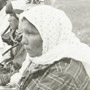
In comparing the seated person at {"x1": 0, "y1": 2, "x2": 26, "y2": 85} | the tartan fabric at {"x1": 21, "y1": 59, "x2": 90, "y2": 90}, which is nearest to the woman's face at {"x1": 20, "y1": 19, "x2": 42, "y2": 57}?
the tartan fabric at {"x1": 21, "y1": 59, "x2": 90, "y2": 90}

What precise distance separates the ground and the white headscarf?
6349 mm

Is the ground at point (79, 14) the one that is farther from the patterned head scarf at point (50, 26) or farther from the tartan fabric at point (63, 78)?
the tartan fabric at point (63, 78)

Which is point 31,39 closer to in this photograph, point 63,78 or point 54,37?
point 54,37

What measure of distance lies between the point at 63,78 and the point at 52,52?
0.35m

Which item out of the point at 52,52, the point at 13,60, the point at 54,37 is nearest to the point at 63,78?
the point at 52,52

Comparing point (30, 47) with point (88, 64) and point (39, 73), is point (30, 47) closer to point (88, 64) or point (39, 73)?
point (39, 73)

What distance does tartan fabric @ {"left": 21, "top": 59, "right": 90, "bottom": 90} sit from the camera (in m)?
4.12

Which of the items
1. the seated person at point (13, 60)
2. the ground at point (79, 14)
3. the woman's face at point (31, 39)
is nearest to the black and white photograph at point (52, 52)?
the woman's face at point (31, 39)

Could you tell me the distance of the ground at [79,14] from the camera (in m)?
11.8

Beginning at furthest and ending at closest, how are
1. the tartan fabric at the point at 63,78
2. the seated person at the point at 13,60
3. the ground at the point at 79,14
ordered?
the ground at the point at 79,14 → the seated person at the point at 13,60 → the tartan fabric at the point at 63,78

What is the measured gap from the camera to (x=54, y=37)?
439 cm

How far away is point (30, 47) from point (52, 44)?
0.22 m

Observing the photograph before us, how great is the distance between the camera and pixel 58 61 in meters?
4.27

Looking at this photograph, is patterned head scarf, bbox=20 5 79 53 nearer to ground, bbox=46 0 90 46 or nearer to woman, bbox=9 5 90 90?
woman, bbox=9 5 90 90
